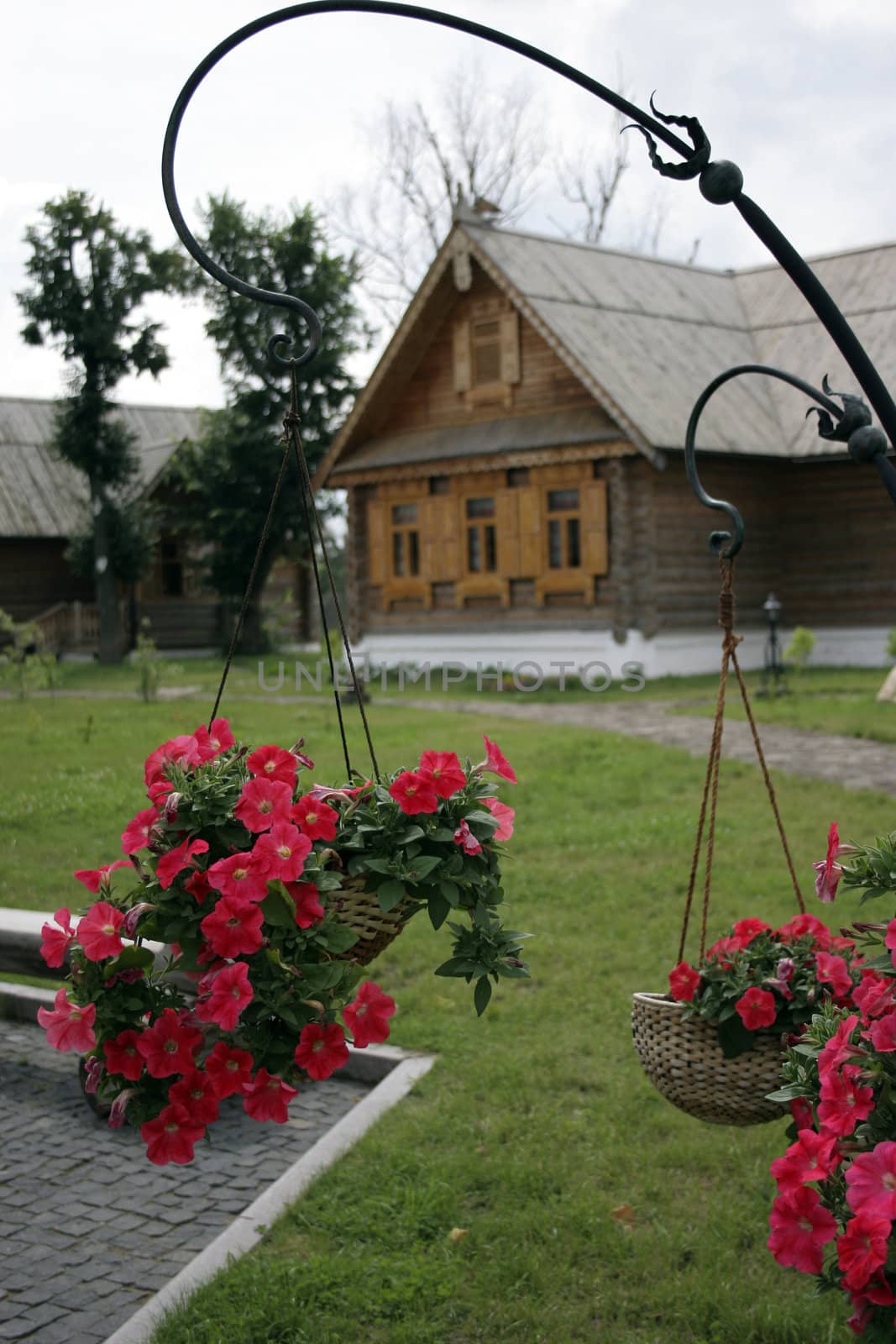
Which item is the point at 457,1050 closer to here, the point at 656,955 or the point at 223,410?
the point at 656,955

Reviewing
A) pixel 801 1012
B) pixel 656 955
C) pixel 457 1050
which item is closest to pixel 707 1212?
pixel 801 1012

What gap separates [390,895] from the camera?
259 centimetres

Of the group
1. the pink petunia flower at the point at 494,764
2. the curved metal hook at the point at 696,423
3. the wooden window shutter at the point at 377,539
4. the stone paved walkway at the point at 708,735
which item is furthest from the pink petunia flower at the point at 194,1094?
the wooden window shutter at the point at 377,539

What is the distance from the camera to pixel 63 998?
250cm

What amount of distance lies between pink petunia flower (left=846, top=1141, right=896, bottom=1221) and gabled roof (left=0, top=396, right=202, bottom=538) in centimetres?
2669

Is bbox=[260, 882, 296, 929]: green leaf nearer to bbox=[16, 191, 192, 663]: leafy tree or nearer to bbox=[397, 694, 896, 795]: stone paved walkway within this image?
bbox=[397, 694, 896, 795]: stone paved walkway

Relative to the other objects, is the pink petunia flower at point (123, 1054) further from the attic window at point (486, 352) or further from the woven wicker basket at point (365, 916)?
the attic window at point (486, 352)

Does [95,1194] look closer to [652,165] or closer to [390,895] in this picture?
[390,895]

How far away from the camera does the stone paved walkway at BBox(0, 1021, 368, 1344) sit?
370 cm

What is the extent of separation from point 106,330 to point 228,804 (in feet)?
78.3

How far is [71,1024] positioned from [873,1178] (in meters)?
1.40

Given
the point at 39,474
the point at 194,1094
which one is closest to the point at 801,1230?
the point at 194,1094

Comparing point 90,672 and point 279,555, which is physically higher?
point 279,555

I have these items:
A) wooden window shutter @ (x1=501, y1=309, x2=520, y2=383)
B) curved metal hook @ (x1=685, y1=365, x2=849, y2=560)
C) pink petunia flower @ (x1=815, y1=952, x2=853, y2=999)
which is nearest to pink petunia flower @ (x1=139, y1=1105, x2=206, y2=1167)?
pink petunia flower @ (x1=815, y1=952, x2=853, y2=999)
